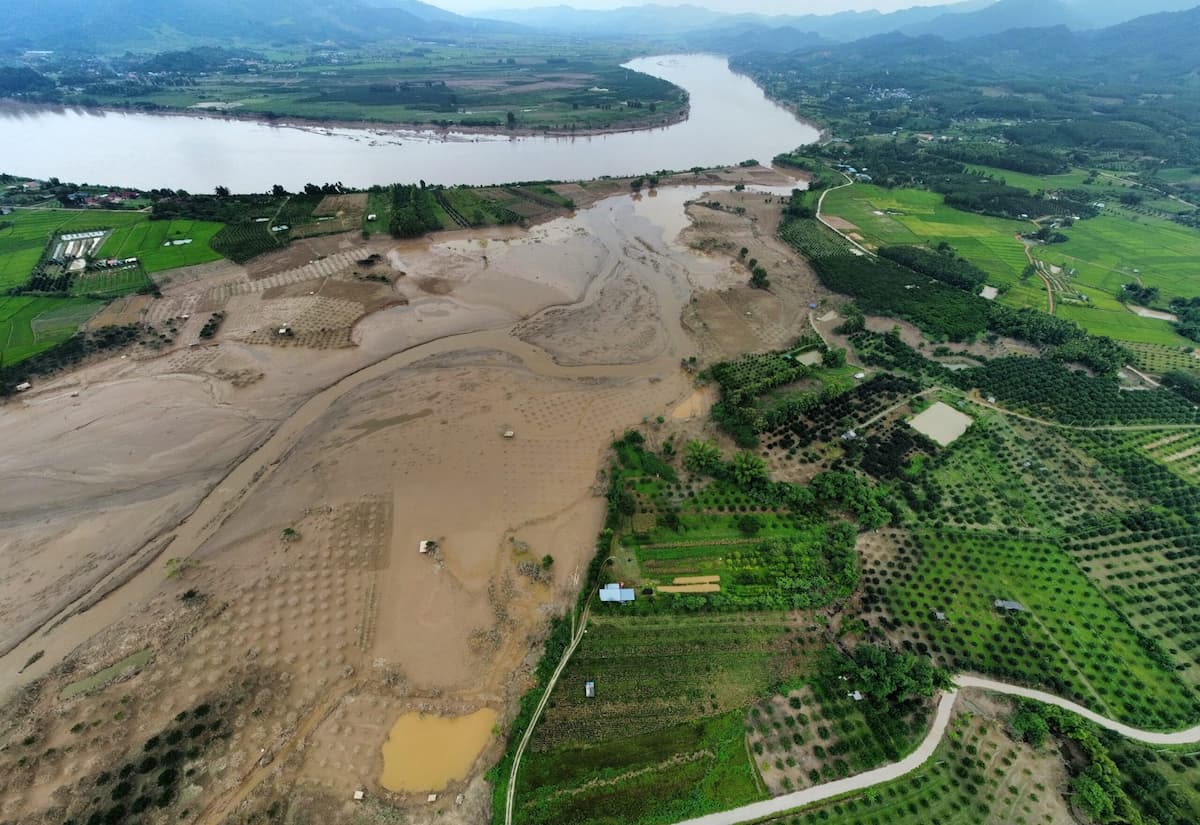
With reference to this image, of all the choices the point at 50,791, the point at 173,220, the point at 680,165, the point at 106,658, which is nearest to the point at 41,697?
the point at 106,658

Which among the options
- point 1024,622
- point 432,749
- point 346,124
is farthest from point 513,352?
point 346,124

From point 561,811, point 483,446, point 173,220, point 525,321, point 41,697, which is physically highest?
point 173,220

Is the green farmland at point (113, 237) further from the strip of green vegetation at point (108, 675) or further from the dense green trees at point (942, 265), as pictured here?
the dense green trees at point (942, 265)

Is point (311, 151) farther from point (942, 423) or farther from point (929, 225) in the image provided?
point (942, 423)

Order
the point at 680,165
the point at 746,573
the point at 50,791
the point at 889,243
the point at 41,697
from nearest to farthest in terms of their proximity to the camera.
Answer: the point at 50,791
the point at 41,697
the point at 746,573
the point at 889,243
the point at 680,165

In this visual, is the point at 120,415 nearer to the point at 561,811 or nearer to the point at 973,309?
the point at 561,811

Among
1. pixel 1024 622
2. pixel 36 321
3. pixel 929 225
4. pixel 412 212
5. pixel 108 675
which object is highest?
pixel 412 212

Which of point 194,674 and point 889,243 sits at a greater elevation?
point 889,243

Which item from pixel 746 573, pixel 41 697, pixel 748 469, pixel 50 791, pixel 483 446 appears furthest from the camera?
pixel 483 446
